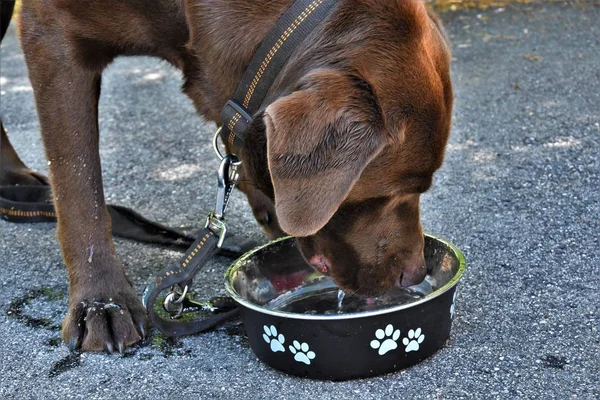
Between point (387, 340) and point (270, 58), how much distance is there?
2.95 feet

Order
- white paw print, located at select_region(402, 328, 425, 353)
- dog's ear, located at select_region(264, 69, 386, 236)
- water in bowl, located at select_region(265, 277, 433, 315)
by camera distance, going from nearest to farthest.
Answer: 1. dog's ear, located at select_region(264, 69, 386, 236)
2. white paw print, located at select_region(402, 328, 425, 353)
3. water in bowl, located at select_region(265, 277, 433, 315)

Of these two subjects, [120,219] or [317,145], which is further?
[120,219]

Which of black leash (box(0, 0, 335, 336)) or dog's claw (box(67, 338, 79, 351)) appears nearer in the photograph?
black leash (box(0, 0, 335, 336))

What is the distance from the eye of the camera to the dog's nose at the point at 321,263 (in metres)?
2.88

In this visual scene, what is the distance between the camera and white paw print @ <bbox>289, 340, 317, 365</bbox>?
2.63m

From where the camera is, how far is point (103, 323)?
3.00m

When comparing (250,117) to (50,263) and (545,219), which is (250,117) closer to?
(50,263)

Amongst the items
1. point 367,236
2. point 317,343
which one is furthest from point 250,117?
point 317,343

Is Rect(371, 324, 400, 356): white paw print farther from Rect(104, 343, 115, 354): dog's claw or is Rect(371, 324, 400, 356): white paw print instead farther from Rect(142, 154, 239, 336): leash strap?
Rect(104, 343, 115, 354): dog's claw

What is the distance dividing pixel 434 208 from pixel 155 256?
1270mm

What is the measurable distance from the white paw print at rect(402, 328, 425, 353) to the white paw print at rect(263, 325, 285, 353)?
361 millimetres

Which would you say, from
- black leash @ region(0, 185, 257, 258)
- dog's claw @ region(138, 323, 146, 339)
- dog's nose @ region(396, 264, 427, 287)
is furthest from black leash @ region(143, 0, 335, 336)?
black leash @ region(0, 185, 257, 258)

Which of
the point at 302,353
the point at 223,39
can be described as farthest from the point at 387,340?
the point at 223,39

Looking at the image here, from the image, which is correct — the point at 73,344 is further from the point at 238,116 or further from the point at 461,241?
the point at 461,241
